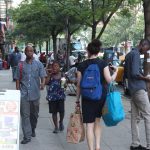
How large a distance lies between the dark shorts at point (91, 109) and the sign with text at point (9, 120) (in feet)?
4.05

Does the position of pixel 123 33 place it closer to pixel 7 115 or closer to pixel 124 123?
pixel 124 123

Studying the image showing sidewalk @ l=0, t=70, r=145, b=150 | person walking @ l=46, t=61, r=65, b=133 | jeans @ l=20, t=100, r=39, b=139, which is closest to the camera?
sidewalk @ l=0, t=70, r=145, b=150

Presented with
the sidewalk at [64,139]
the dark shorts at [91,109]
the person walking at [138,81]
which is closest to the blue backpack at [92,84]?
the dark shorts at [91,109]

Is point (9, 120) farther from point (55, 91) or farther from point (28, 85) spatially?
point (55, 91)

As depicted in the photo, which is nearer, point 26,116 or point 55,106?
point 26,116

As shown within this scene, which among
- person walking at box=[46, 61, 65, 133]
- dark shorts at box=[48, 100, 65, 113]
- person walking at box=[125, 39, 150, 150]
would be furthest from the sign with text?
dark shorts at box=[48, 100, 65, 113]

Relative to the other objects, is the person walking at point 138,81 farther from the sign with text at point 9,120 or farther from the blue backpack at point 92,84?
the sign with text at point 9,120

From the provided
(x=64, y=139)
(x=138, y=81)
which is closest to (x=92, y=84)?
(x=138, y=81)

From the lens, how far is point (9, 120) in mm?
6441

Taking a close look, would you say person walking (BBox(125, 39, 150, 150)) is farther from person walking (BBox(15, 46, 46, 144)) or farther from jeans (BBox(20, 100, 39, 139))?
jeans (BBox(20, 100, 39, 139))

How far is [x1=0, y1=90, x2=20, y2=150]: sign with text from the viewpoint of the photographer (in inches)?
252

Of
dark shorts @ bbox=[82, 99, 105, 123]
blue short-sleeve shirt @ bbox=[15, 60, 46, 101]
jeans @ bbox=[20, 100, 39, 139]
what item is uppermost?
blue short-sleeve shirt @ bbox=[15, 60, 46, 101]

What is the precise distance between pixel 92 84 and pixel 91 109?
39 cm

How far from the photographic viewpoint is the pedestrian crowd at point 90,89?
726cm
